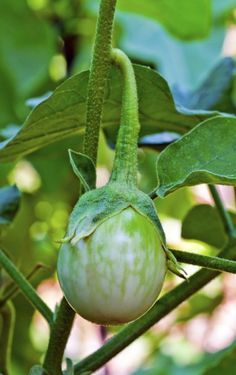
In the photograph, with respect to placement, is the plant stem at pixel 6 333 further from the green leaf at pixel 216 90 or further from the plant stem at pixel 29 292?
the green leaf at pixel 216 90

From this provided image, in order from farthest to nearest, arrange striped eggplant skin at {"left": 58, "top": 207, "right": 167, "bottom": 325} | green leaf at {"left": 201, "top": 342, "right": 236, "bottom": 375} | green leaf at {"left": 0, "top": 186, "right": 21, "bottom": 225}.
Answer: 1. green leaf at {"left": 201, "top": 342, "right": 236, "bottom": 375}
2. green leaf at {"left": 0, "top": 186, "right": 21, "bottom": 225}
3. striped eggplant skin at {"left": 58, "top": 207, "right": 167, "bottom": 325}

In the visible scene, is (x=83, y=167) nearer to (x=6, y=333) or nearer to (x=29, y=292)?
(x=29, y=292)

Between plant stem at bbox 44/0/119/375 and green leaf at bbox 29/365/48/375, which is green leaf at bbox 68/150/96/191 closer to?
plant stem at bbox 44/0/119/375

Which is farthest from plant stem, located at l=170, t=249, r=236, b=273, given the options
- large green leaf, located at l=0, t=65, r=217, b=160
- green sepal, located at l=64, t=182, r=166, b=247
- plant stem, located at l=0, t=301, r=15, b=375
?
plant stem, located at l=0, t=301, r=15, b=375

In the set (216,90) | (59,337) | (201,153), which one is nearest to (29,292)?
(59,337)

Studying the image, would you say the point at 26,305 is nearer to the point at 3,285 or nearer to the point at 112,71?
the point at 3,285

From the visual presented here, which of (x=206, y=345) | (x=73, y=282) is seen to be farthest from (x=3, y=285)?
(x=206, y=345)
